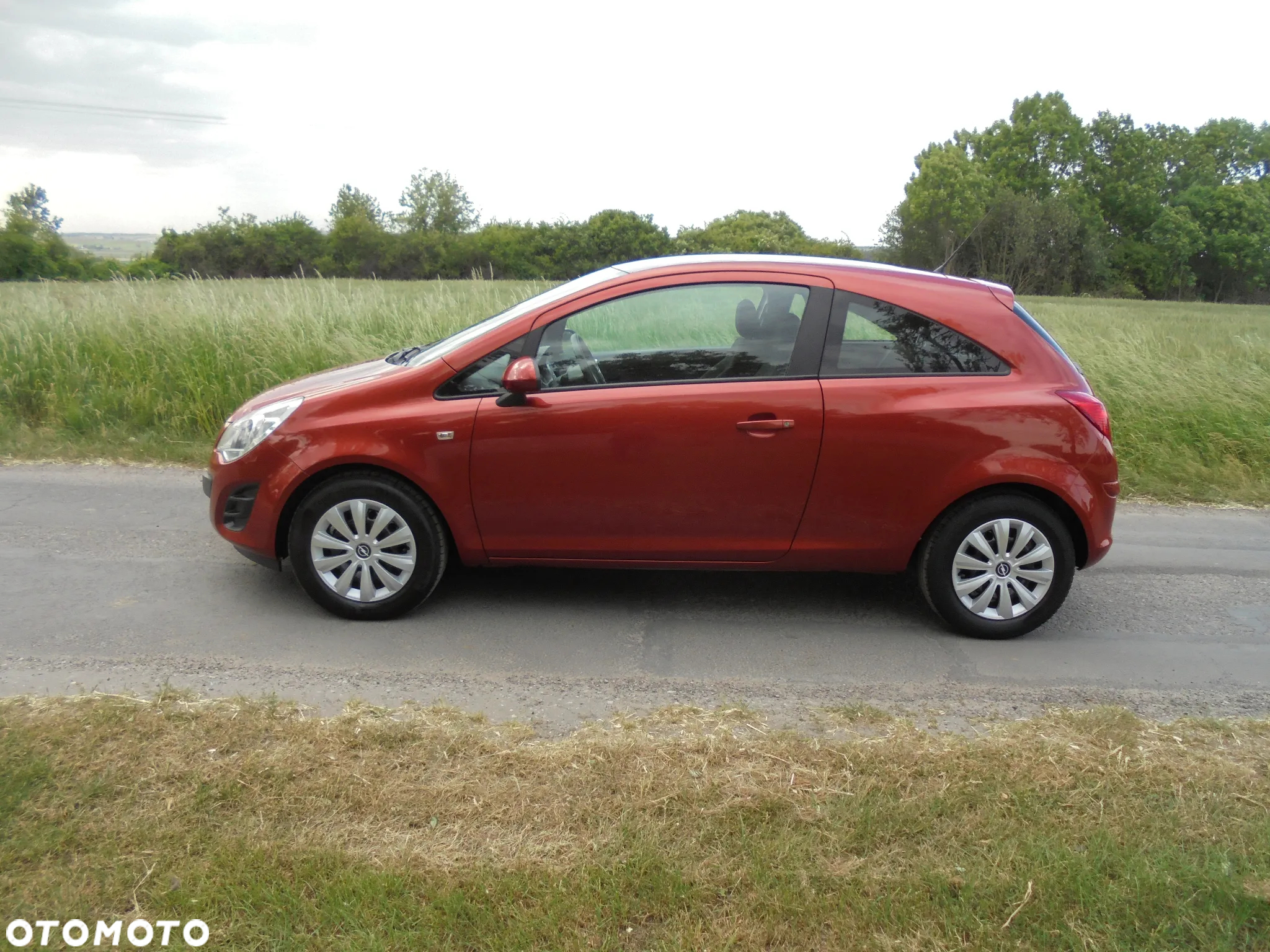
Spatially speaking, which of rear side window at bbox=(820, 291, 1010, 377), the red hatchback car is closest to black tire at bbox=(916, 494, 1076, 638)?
the red hatchback car

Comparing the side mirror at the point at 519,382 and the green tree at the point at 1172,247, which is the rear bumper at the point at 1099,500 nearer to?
the side mirror at the point at 519,382

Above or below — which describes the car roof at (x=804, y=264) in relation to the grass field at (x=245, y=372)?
above

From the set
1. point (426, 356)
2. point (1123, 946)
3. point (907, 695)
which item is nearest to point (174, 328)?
point (426, 356)

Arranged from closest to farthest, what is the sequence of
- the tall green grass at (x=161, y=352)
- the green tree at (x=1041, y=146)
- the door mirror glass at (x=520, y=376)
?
the door mirror glass at (x=520, y=376) → the tall green grass at (x=161, y=352) → the green tree at (x=1041, y=146)

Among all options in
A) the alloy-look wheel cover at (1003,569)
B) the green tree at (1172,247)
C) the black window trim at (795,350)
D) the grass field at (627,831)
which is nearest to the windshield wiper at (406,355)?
the black window trim at (795,350)

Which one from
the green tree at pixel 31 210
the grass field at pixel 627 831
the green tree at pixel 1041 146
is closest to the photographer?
the grass field at pixel 627 831

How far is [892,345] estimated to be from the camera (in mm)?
4992

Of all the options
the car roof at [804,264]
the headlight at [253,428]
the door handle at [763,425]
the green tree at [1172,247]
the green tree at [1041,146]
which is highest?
the green tree at [1041,146]

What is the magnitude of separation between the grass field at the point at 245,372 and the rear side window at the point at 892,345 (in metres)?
4.45

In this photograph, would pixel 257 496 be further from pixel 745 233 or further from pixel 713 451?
pixel 745 233

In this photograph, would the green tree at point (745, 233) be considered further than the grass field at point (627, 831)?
Yes

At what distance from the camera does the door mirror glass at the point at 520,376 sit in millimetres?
4766

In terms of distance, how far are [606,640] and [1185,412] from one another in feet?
23.5

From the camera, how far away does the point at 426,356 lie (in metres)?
5.27
